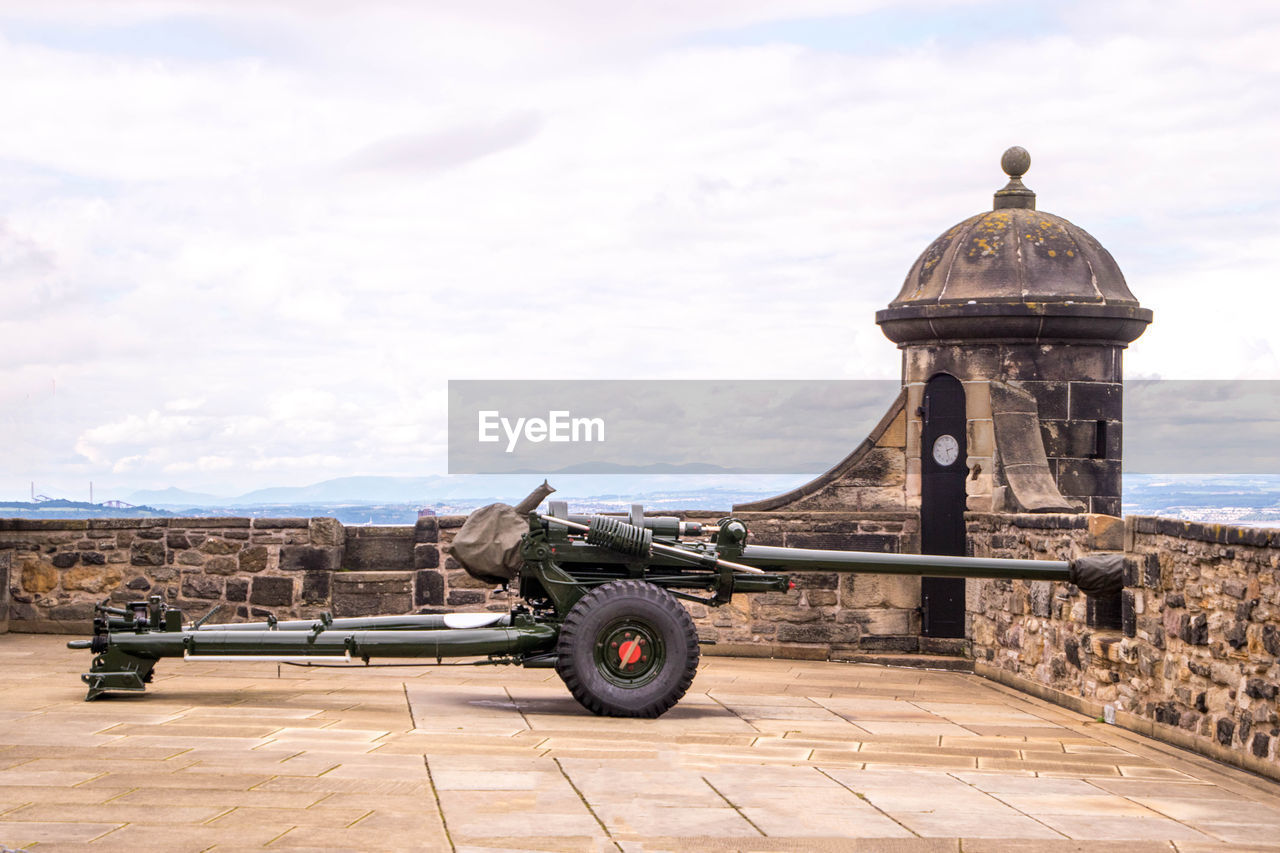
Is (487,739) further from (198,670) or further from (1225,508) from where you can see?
(1225,508)

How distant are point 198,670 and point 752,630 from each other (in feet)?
14.3

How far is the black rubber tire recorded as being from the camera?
7566 mm

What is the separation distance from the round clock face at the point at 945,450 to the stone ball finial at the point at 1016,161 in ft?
8.65

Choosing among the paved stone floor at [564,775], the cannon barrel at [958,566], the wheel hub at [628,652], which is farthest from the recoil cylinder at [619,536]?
the paved stone floor at [564,775]

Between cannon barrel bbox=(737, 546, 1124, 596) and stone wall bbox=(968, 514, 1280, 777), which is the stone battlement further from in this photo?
cannon barrel bbox=(737, 546, 1124, 596)

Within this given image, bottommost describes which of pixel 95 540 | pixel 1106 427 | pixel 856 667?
pixel 856 667

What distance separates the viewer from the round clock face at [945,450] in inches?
461

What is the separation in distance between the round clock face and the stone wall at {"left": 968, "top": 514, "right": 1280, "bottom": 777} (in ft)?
3.62

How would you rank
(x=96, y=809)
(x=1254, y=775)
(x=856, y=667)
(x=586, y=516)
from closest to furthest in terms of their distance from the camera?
1. (x=96, y=809)
2. (x=1254, y=775)
3. (x=586, y=516)
4. (x=856, y=667)

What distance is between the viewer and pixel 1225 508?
8.85 metres

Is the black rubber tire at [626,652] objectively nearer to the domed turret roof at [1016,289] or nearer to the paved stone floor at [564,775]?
the paved stone floor at [564,775]

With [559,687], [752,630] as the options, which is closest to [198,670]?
[559,687]

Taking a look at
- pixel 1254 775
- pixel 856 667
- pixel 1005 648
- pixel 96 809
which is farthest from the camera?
pixel 856 667

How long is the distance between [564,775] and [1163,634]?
3718 mm
